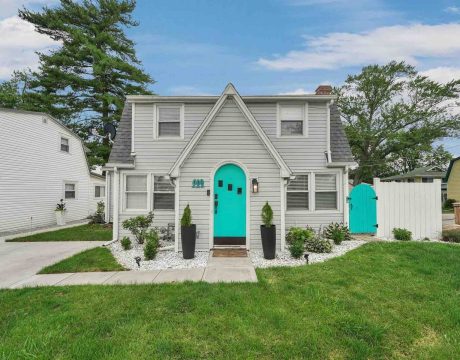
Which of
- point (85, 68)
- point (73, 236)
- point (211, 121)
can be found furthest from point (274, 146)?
point (85, 68)

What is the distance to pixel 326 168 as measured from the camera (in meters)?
9.73

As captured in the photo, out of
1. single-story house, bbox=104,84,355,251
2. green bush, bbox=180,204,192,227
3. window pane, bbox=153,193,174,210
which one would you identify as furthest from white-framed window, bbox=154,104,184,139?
green bush, bbox=180,204,192,227

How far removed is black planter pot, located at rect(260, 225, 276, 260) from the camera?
699 cm

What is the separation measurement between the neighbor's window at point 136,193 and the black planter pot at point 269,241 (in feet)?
16.5

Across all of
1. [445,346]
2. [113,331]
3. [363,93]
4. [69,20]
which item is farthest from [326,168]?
[363,93]

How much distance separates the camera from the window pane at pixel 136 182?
9953 mm

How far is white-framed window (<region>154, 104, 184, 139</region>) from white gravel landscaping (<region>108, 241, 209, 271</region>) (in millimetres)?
4270

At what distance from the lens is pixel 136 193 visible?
392 inches

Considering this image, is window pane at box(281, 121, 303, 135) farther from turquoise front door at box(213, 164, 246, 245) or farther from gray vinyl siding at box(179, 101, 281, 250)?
turquoise front door at box(213, 164, 246, 245)

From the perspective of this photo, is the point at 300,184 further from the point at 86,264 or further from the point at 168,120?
the point at 86,264

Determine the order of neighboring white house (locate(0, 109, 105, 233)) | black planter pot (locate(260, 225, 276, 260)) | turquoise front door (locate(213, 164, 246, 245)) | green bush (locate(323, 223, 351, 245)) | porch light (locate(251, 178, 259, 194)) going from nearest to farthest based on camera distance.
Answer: black planter pot (locate(260, 225, 276, 260)) < porch light (locate(251, 178, 259, 194)) < turquoise front door (locate(213, 164, 246, 245)) < green bush (locate(323, 223, 351, 245)) < neighboring white house (locate(0, 109, 105, 233))

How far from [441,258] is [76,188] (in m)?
19.0

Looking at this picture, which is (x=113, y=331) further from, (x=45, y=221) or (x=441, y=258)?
(x=45, y=221)

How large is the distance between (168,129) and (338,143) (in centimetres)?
648
